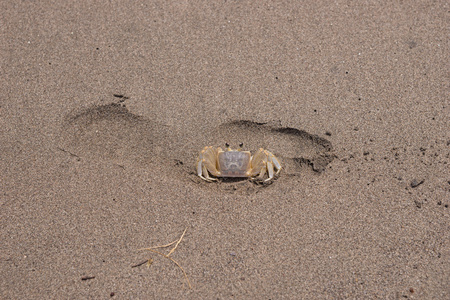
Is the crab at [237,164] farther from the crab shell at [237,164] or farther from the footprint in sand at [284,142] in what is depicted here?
the footprint in sand at [284,142]

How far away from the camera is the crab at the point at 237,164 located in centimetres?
303

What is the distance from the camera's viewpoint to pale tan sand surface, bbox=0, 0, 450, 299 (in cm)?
267

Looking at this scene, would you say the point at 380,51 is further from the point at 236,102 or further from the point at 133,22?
the point at 133,22

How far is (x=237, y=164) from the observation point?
3.03m

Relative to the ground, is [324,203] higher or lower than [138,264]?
higher

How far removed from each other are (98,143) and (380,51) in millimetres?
2622

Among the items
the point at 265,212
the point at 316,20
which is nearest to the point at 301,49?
the point at 316,20

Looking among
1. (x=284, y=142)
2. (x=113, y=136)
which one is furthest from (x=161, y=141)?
(x=284, y=142)

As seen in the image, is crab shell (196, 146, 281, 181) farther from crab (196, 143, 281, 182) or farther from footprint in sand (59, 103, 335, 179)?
footprint in sand (59, 103, 335, 179)

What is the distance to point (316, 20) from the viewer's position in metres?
3.80

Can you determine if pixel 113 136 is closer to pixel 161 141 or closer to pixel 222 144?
pixel 161 141

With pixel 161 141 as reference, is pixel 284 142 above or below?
above

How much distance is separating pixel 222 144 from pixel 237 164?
0.29 meters

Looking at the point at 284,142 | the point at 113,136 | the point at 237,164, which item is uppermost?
the point at 284,142
